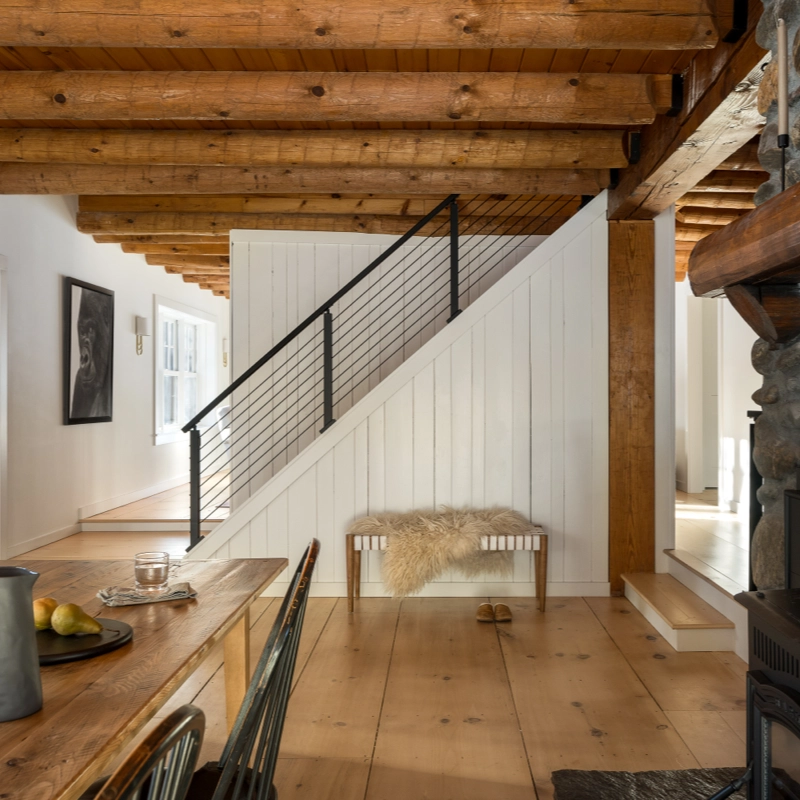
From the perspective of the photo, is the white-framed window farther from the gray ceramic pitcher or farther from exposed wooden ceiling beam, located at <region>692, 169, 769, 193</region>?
the gray ceramic pitcher

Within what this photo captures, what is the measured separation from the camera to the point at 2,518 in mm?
5699

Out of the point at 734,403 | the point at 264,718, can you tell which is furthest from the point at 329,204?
the point at 264,718

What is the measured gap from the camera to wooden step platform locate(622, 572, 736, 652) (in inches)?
149

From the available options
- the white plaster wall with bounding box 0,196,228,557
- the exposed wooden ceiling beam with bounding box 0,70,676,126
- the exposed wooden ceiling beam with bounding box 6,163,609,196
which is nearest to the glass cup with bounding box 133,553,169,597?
the exposed wooden ceiling beam with bounding box 0,70,676,126

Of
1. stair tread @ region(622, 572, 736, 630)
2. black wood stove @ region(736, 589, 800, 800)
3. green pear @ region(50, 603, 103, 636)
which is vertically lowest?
stair tread @ region(622, 572, 736, 630)

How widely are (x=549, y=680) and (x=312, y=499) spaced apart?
203 centimetres

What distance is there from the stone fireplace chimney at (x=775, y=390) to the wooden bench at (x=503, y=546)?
1.93 meters

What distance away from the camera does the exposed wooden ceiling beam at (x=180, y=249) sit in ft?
25.2

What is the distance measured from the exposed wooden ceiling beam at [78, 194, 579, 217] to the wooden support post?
1.15 metres

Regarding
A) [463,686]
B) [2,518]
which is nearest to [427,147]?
[463,686]

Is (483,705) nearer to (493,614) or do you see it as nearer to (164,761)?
(493,614)

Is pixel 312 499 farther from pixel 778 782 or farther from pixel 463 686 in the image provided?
pixel 778 782

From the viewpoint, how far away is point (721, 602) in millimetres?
3965

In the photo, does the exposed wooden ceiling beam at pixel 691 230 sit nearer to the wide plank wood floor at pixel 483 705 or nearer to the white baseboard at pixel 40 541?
the wide plank wood floor at pixel 483 705
